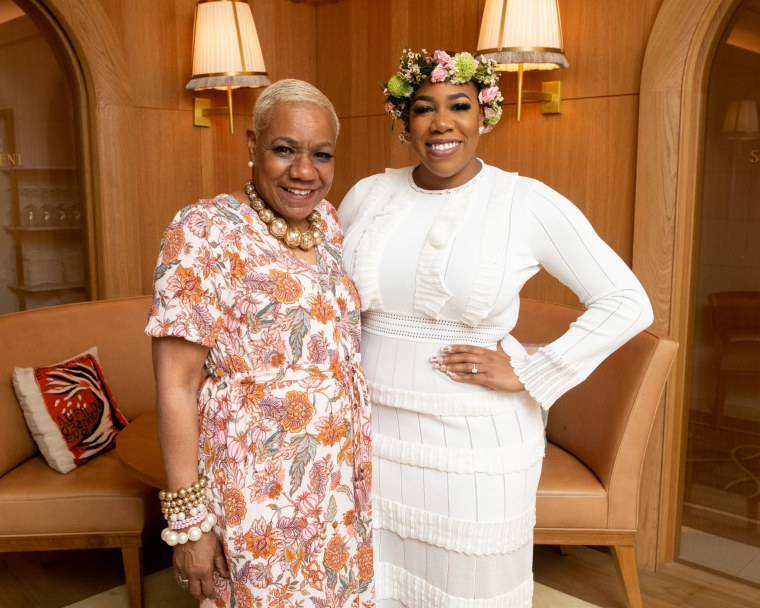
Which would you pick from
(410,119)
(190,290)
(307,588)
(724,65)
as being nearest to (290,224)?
(190,290)

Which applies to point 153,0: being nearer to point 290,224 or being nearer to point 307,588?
point 290,224

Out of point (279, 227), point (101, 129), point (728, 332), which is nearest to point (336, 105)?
point (101, 129)

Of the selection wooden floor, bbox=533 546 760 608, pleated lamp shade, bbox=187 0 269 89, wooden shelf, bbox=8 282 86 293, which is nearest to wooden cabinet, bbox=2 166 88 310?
wooden shelf, bbox=8 282 86 293

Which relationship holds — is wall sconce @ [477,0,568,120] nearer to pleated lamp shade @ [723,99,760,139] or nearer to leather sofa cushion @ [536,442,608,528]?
pleated lamp shade @ [723,99,760,139]

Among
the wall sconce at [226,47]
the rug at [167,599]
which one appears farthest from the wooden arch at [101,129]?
the rug at [167,599]

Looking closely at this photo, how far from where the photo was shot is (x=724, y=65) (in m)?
2.71

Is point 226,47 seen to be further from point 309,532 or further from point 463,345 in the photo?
point 309,532

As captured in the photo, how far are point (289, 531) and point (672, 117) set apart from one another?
6.73 feet

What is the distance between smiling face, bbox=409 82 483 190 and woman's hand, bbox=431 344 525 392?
0.42 m

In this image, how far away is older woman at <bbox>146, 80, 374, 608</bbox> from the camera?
1.45 m

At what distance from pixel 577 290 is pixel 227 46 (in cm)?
228

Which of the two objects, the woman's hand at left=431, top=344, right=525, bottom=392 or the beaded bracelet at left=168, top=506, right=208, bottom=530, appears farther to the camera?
the woman's hand at left=431, top=344, right=525, bottom=392

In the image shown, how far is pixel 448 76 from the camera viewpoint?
5.87 feet

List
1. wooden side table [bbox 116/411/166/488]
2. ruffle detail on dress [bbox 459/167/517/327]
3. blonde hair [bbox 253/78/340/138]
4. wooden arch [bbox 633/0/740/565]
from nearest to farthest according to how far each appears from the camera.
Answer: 1. blonde hair [bbox 253/78/340/138]
2. ruffle detail on dress [bbox 459/167/517/327]
3. wooden side table [bbox 116/411/166/488]
4. wooden arch [bbox 633/0/740/565]
